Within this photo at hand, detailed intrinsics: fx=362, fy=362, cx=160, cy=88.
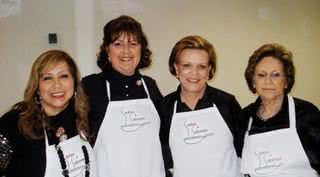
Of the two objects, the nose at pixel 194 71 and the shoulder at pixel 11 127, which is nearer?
the shoulder at pixel 11 127

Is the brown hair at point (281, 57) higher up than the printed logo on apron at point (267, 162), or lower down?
higher up

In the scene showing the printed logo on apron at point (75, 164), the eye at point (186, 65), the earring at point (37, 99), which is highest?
the eye at point (186, 65)

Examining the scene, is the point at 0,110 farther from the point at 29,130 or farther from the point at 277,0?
the point at 277,0

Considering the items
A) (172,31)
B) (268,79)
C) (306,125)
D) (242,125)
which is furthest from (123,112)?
(172,31)

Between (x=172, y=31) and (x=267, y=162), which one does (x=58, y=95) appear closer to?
(x=267, y=162)

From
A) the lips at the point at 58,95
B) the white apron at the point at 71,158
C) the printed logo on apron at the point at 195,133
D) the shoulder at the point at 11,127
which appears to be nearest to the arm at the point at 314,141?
the printed logo on apron at the point at 195,133

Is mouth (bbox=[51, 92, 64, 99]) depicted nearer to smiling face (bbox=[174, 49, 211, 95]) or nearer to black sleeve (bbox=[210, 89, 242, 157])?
smiling face (bbox=[174, 49, 211, 95])

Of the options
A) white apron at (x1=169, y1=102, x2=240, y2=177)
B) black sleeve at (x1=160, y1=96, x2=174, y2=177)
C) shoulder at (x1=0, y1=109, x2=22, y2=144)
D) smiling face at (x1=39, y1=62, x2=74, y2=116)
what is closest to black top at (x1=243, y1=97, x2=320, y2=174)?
white apron at (x1=169, y1=102, x2=240, y2=177)

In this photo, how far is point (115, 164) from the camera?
165cm

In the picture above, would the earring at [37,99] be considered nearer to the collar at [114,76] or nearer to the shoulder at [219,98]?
the collar at [114,76]

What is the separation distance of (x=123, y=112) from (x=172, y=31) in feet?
3.78

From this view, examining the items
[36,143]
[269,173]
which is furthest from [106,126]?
[269,173]

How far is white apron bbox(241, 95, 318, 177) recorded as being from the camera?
5.08ft

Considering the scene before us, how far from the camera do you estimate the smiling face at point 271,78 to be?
160 cm
